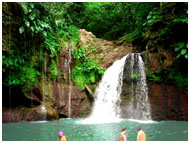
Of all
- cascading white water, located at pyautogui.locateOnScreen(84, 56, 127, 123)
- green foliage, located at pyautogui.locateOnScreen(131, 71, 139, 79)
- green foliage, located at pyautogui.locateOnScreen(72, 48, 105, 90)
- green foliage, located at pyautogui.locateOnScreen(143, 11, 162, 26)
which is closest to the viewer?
cascading white water, located at pyautogui.locateOnScreen(84, 56, 127, 123)

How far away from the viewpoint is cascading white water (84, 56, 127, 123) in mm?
10180

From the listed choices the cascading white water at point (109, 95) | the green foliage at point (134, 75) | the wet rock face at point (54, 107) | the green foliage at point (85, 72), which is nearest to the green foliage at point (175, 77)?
the green foliage at point (134, 75)

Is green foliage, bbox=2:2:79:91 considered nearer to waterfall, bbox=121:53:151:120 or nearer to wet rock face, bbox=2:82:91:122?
wet rock face, bbox=2:82:91:122

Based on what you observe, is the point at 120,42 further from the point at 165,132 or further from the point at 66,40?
the point at 165,132

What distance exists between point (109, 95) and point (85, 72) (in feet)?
5.84

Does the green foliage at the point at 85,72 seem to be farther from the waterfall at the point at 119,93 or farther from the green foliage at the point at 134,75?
the green foliage at the point at 134,75

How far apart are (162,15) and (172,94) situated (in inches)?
157

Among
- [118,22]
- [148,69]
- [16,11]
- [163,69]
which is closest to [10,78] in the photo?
[16,11]

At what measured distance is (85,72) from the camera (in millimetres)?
11273

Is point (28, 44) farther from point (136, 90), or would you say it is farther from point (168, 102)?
point (168, 102)

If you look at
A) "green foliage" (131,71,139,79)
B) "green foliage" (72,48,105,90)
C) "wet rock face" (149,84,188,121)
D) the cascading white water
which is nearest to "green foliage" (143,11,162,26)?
the cascading white water

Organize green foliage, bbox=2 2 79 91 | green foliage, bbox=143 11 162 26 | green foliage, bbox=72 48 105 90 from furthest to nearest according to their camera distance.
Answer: green foliage, bbox=72 48 105 90 < green foliage, bbox=143 11 162 26 < green foliage, bbox=2 2 79 91

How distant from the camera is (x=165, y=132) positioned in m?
6.86

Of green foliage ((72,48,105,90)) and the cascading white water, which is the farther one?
green foliage ((72,48,105,90))
